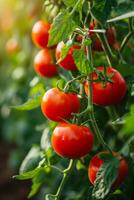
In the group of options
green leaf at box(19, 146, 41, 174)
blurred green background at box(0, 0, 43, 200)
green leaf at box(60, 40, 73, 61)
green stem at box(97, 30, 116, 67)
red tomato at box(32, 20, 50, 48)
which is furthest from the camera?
blurred green background at box(0, 0, 43, 200)

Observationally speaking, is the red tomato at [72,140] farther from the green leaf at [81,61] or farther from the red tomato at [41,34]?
the red tomato at [41,34]

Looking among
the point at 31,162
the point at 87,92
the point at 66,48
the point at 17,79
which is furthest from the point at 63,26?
the point at 17,79

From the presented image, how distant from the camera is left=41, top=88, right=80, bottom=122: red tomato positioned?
146 cm

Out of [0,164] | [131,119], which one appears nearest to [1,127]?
[0,164]

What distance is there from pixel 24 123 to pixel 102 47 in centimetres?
252

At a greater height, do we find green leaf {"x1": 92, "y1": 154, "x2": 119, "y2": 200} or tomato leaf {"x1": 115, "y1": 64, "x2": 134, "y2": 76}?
tomato leaf {"x1": 115, "y1": 64, "x2": 134, "y2": 76}

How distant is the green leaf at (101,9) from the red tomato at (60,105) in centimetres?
23

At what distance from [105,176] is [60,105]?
0.23 meters

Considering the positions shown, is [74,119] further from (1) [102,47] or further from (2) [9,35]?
(2) [9,35]

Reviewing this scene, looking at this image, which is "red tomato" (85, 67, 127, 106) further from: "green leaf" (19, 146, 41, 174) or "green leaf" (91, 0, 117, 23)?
"green leaf" (19, 146, 41, 174)

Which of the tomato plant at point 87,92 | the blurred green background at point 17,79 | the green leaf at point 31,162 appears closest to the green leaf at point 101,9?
the tomato plant at point 87,92

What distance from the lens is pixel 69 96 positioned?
4.82 feet

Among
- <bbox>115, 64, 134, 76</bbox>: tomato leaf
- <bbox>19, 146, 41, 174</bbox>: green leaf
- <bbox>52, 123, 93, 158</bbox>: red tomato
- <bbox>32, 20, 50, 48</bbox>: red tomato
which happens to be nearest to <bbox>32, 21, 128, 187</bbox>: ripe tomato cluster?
<bbox>52, 123, 93, 158</bbox>: red tomato

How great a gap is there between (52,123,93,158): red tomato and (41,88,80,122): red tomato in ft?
0.15
